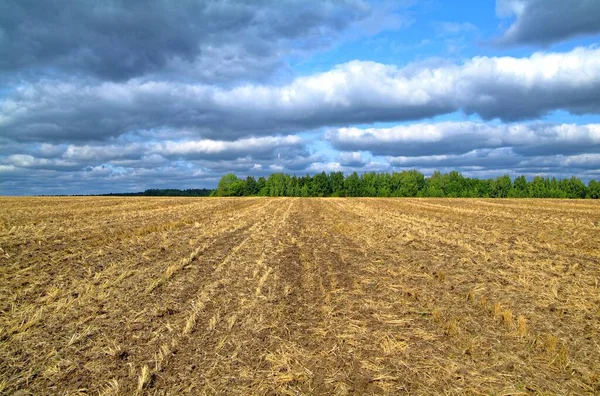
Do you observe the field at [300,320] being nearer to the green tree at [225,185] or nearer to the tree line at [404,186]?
the tree line at [404,186]

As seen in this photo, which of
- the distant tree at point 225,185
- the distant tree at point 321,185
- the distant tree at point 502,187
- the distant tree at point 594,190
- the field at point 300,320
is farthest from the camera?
the distant tree at point 225,185

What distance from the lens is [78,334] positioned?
6801 mm

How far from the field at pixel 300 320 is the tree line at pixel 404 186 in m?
107

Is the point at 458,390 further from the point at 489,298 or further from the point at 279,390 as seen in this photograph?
the point at 489,298

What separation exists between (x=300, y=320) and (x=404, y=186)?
123 meters

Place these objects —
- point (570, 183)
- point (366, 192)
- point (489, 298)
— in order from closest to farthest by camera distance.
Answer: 1. point (489, 298)
2. point (570, 183)
3. point (366, 192)

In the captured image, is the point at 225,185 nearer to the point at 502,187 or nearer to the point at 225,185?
the point at 225,185

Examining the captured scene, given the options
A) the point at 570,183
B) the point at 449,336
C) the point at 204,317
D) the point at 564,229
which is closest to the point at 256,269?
the point at 204,317

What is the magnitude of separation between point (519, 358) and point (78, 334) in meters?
7.34

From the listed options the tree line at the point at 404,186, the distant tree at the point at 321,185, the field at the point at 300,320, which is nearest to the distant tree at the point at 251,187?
the tree line at the point at 404,186

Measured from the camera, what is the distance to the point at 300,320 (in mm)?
7477

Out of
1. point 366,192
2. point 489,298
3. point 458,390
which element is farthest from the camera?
point 366,192

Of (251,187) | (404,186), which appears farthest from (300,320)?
(251,187)

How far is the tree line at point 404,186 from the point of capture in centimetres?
10900
